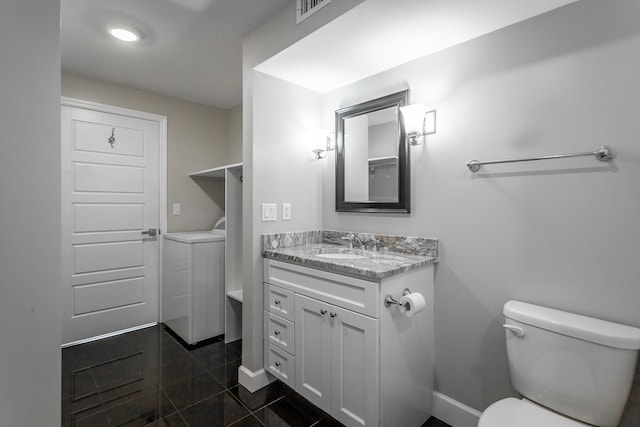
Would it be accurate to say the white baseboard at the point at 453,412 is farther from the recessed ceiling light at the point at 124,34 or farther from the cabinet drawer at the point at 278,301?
the recessed ceiling light at the point at 124,34

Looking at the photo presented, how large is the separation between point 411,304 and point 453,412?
2.64ft

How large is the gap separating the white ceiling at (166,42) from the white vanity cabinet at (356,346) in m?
1.58

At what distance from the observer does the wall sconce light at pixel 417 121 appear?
1.82 metres

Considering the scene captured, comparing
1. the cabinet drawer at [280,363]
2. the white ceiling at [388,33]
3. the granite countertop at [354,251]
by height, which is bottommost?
the cabinet drawer at [280,363]

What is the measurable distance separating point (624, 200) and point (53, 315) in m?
2.03

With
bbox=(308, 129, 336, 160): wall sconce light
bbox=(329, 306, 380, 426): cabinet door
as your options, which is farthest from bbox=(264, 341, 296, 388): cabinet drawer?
bbox=(308, 129, 336, 160): wall sconce light

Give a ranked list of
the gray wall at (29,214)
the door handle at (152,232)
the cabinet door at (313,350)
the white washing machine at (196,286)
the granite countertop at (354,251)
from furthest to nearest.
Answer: the door handle at (152,232) → the white washing machine at (196,286) → the cabinet door at (313,350) → the granite countertop at (354,251) → the gray wall at (29,214)

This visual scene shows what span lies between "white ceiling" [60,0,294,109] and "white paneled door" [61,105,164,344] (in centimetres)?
49

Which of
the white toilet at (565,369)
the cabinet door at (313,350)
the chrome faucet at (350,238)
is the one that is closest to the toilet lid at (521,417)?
the white toilet at (565,369)

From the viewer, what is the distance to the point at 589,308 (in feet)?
4.37

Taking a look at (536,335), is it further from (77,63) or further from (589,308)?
(77,63)

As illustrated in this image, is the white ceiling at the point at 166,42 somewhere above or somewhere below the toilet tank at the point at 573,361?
above

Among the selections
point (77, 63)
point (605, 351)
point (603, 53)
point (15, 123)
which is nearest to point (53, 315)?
point (15, 123)

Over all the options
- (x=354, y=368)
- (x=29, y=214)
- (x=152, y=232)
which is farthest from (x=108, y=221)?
(x=354, y=368)
